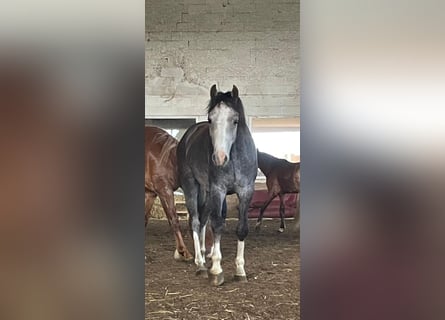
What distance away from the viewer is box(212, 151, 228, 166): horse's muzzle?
102cm

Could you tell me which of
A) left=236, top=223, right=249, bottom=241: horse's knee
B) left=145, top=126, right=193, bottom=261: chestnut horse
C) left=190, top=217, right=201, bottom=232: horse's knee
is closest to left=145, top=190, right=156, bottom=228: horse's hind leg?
left=145, top=126, right=193, bottom=261: chestnut horse

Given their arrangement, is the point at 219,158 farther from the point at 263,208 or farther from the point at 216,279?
the point at 216,279

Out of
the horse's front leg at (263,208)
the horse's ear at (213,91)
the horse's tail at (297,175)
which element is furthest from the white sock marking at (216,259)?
the horse's ear at (213,91)

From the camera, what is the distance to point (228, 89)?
39.6 inches

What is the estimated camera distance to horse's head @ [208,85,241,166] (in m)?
1.01

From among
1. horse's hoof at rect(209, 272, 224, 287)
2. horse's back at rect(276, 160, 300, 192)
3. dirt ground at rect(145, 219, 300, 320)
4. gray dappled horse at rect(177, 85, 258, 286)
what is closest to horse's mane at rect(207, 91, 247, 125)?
gray dappled horse at rect(177, 85, 258, 286)

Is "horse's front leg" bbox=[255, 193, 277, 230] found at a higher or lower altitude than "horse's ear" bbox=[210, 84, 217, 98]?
lower

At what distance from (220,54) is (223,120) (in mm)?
144

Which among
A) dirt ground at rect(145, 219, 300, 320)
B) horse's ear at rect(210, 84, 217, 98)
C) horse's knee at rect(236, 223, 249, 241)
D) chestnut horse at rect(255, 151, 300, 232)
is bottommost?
dirt ground at rect(145, 219, 300, 320)

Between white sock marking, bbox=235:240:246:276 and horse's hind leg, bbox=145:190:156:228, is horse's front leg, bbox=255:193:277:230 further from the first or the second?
horse's hind leg, bbox=145:190:156:228
